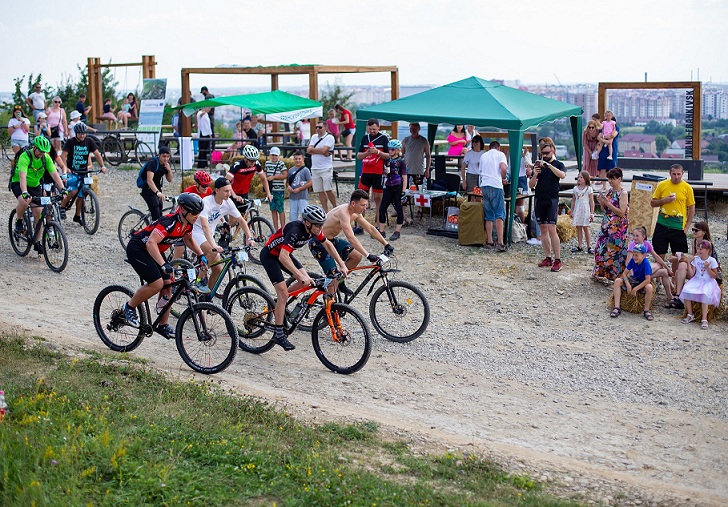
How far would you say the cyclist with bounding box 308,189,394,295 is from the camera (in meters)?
10.3

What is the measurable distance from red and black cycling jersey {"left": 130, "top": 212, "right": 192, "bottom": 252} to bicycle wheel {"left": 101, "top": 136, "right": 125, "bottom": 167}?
1827 centimetres

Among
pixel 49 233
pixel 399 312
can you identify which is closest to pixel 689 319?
pixel 399 312

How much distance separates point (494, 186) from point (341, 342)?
7225 millimetres

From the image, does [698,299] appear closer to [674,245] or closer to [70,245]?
[674,245]

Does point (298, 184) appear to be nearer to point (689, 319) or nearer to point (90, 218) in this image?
point (90, 218)

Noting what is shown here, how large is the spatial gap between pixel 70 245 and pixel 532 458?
35.4 ft

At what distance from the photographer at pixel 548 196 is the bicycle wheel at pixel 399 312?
448 centimetres

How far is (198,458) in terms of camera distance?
6625 mm

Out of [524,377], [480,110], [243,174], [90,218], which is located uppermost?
[480,110]

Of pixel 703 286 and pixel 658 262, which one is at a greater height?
pixel 658 262

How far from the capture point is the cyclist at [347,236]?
1028 centimetres

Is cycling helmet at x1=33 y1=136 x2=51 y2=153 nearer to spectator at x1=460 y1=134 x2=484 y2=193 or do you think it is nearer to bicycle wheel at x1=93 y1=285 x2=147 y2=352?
bicycle wheel at x1=93 y1=285 x2=147 y2=352

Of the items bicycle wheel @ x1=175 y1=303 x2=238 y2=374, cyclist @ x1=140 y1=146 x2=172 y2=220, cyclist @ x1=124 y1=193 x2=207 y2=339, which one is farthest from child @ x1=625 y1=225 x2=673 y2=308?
cyclist @ x1=140 y1=146 x2=172 y2=220

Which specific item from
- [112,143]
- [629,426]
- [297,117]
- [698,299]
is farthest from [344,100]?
[629,426]
